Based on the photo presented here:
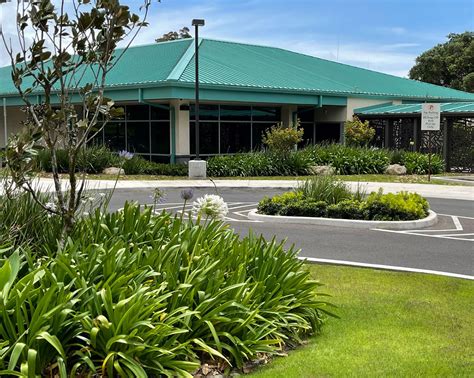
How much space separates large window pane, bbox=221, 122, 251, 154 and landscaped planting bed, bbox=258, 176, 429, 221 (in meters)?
15.3

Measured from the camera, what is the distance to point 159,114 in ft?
95.2

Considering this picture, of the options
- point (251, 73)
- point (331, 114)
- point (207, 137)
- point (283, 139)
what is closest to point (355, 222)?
point (283, 139)

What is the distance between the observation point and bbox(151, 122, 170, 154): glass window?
94.3 ft

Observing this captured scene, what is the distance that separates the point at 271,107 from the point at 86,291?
91.2ft

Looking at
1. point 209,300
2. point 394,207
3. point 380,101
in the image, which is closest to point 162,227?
point 209,300

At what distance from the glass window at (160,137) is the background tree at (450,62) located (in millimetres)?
34007

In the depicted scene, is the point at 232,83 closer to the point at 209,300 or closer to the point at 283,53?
the point at 283,53

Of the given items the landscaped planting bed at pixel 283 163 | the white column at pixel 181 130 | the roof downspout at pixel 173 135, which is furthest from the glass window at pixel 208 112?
the landscaped planting bed at pixel 283 163

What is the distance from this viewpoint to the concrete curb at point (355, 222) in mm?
12836

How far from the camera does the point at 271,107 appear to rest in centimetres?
3184

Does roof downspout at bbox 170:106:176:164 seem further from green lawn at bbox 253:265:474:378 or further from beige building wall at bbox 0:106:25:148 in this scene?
green lawn at bbox 253:265:474:378

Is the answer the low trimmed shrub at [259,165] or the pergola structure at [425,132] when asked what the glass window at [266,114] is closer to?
the pergola structure at [425,132]

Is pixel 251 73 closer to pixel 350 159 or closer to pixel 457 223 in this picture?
pixel 350 159

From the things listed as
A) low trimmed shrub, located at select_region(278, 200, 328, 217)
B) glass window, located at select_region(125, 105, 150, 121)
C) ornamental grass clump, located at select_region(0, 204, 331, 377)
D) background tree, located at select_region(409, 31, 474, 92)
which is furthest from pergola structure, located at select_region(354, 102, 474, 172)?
background tree, located at select_region(409, 31, 474, 92)
